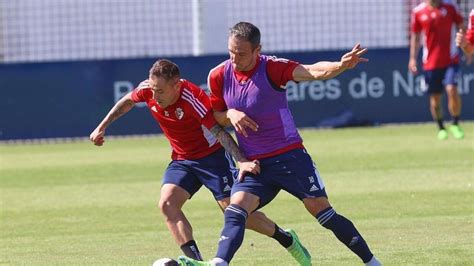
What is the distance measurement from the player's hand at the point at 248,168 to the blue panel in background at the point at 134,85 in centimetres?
1421

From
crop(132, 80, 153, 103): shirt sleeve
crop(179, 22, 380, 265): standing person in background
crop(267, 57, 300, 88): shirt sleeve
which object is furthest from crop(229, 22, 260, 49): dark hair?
crop(132, 80, 153, 103): shirt sleeve

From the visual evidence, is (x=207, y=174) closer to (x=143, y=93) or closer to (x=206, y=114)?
(x=206, y=114)

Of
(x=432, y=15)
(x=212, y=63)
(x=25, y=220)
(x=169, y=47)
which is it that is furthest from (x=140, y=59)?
(x=25, y=220)

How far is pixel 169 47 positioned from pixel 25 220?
47.2ft

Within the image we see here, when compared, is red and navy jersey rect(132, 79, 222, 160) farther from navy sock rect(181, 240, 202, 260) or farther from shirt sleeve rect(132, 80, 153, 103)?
navy sock rect(181, 240, 202, 260)

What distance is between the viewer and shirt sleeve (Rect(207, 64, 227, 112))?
31.6ft

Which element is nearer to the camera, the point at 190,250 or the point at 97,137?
the point at 190,250

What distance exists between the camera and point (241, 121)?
9281 mm

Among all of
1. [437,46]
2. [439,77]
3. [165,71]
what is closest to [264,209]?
[165,71]

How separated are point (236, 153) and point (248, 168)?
0.71ft

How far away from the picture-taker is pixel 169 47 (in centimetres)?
2784

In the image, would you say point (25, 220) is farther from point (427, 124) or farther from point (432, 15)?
point (427, 124)

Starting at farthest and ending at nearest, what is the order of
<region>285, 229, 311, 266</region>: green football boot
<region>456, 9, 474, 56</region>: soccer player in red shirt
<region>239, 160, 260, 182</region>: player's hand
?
<region>456, 9, 474, 56</region>: soccer player in red shirt, <region>285, 229, 311, 266</region>: green football boot, <region>239, 160, 260, 182</region>: player's hand

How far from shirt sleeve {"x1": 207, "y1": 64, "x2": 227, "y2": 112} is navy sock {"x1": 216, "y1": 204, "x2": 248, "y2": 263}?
88 centimetres
